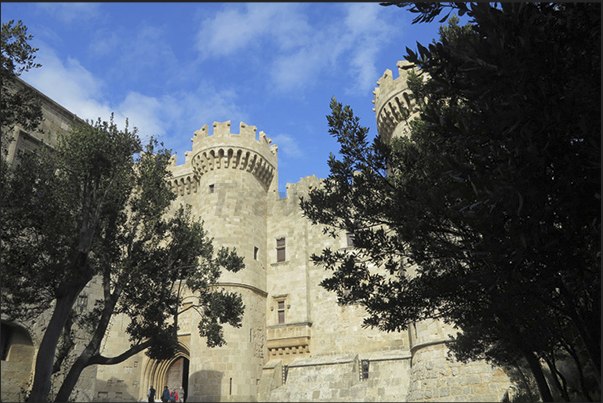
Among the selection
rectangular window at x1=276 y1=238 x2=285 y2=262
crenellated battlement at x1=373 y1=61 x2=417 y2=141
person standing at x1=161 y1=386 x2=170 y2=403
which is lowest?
person standing at x1=161 y1=386 x2=170 y2=403

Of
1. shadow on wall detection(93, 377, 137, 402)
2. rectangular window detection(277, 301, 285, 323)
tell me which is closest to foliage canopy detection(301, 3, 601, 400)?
rectangular window detection(277, 301, 285, 323)

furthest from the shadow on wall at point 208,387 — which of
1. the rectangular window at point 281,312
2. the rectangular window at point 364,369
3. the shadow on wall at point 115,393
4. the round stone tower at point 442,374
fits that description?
the round stone tower at point 442,374

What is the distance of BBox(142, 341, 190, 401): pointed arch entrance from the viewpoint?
2300cm

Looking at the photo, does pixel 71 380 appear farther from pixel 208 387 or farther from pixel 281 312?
pixel 281 312

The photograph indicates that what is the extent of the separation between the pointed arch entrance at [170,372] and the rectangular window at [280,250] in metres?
6.62

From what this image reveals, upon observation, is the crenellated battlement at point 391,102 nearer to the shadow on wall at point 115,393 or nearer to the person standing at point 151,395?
the person standing at point 151,395

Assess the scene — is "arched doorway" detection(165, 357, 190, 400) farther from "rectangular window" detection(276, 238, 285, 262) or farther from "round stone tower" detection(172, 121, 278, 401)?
"rectangular window" detection(276, 238, 285, 262)

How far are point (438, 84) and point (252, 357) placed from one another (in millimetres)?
18405

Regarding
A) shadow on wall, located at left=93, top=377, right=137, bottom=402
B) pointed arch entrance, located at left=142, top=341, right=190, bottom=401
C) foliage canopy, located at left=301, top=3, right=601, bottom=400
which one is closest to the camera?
foliage canopy, located at left=301, top=3, right=601, bottom=400

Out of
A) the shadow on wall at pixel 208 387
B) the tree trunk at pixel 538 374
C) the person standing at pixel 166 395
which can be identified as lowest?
the person standing at pixel 166 395

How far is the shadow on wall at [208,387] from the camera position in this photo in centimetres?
1931

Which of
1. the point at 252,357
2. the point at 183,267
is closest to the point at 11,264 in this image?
the point at 183,267

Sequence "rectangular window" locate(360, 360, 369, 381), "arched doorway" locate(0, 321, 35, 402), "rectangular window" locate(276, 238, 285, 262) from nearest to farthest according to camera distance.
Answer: "arched doorway" locate(0, 321, 35, 402) → "rectangular window" locate(360, 360, 369, 381) → "rectangular window" locate(276, 238, 285, 262)

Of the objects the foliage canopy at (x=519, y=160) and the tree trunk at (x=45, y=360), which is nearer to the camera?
the foliage canopy at (x=519, y=160)
